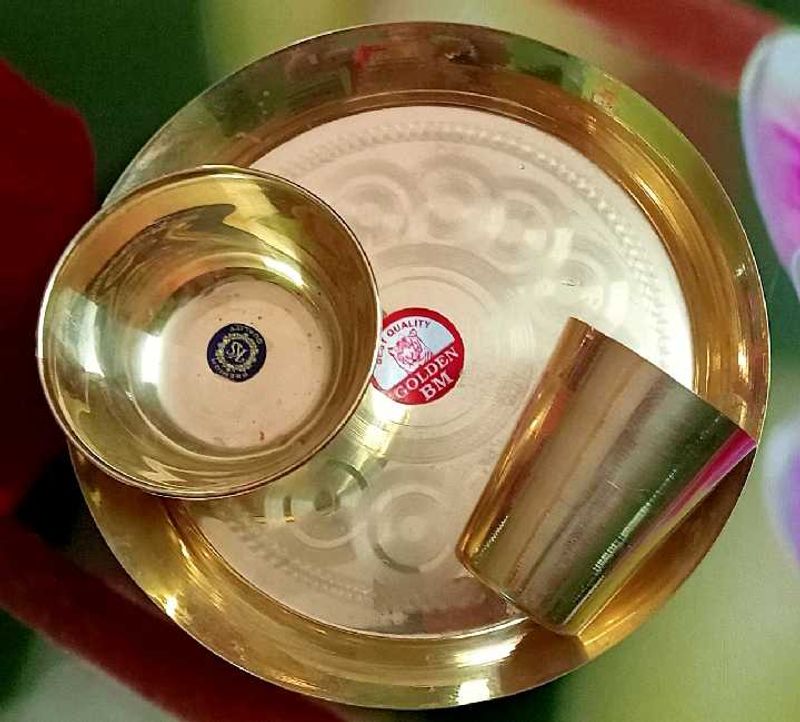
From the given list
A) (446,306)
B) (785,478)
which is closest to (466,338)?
(446,306)

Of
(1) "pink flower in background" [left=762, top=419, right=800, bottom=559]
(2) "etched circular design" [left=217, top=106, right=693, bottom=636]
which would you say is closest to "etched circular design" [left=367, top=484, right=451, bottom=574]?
(2) "etched circular design" [left=217, top=106, right=693, bottom=636]

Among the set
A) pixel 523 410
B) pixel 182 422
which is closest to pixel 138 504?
pixel 182 422

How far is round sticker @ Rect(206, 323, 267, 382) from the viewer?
1.65ft

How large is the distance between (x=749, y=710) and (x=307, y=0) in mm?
380

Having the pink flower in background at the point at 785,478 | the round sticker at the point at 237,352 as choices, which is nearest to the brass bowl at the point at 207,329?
the round sticker at the point at 237,352

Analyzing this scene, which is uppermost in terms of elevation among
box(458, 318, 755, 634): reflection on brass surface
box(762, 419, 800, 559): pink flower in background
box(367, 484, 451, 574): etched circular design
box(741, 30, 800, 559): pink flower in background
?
box(741, 30, 800, 559): pink flower in background

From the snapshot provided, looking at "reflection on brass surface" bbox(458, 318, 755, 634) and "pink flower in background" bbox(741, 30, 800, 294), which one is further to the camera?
"pink flower in background" bbox(741, 30, 800, 294)

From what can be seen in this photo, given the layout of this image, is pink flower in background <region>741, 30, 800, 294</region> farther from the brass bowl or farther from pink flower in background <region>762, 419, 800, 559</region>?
the brass bowl

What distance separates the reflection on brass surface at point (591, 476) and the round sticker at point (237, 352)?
4.5 inches

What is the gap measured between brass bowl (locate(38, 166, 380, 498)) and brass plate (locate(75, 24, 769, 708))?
0.08 feet

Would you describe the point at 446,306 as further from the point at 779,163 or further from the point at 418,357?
the point at 779,163

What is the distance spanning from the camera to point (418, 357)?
1.65 feet

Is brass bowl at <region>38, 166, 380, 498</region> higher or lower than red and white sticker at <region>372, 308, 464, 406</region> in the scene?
lower

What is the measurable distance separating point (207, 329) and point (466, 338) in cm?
11
